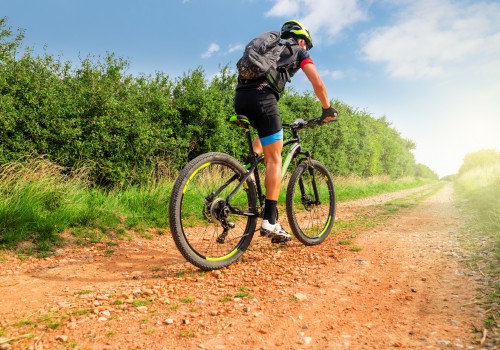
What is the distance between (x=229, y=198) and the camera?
3.33m

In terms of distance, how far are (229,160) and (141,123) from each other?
5301mm

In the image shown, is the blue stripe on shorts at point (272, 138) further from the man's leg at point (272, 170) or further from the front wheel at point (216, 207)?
the front wheel at point (216, 207)

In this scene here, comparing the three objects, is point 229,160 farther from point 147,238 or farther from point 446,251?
point 446,251

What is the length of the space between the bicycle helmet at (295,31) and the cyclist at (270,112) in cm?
16

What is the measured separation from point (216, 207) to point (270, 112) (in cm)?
120

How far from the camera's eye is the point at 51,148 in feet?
22.1

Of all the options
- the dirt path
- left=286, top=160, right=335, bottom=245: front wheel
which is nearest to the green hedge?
the dirt path

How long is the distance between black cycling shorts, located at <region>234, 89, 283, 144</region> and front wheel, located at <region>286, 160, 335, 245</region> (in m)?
0.99

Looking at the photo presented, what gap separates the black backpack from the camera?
329 cm

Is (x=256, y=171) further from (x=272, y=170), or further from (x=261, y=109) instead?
(x=261, y=109)

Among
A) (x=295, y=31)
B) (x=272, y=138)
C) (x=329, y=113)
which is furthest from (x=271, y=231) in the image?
(x=295, y=31)

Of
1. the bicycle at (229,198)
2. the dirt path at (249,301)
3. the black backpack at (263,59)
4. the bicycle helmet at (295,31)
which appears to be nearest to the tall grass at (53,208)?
the dirt path at (249,301)

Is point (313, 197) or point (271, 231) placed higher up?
point (313, 197)

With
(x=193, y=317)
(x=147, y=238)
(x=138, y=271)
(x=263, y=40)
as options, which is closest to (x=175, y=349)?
(x=193, y=317)
